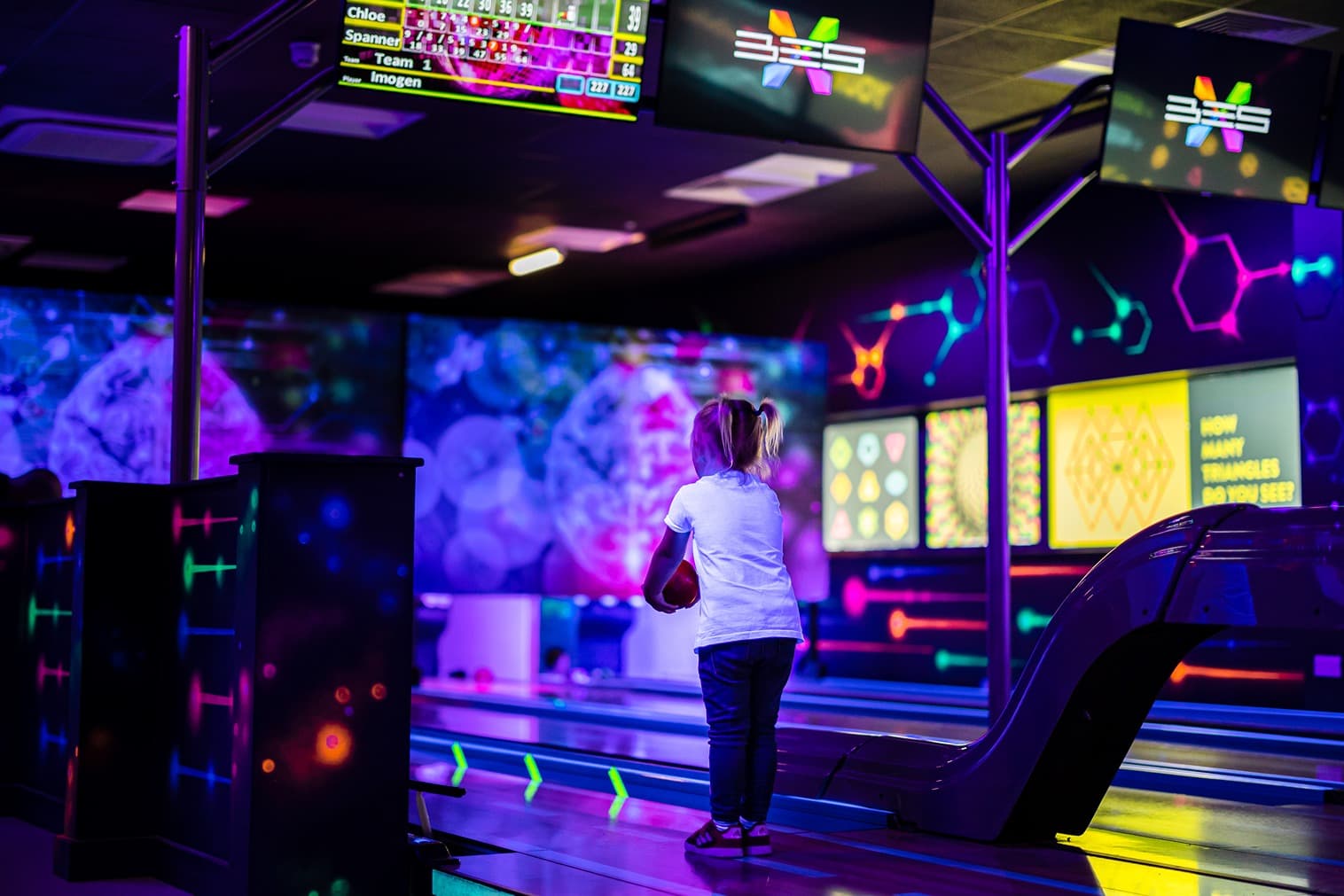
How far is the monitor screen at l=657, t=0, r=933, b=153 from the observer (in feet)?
17.7

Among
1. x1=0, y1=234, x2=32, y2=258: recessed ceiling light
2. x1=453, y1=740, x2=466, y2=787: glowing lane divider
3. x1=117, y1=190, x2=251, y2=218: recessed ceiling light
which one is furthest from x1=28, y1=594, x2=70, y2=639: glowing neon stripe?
x1=0, y1=234, x2=32, y2=258: recessed ceiling light

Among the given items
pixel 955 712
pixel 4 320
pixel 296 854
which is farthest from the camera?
pixel 4 320

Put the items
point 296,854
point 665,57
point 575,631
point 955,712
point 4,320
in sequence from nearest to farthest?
point 296,854
point 665,57
point 955,712
point 4,320
point 575,631

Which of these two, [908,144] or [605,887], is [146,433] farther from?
[605,887]

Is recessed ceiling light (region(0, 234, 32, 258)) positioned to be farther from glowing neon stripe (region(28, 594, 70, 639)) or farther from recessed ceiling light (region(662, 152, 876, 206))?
glowing neon stripe (region(28, 594, 70, 639))

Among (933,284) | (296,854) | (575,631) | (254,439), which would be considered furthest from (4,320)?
(296,854)

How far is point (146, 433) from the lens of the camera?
1008 cm

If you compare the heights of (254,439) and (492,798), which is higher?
(254,439)

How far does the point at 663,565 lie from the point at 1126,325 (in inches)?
244

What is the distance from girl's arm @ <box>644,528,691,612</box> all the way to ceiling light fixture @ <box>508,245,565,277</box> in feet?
24.9

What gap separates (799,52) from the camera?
5520 millimetres

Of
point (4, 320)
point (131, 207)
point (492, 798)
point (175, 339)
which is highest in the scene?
point (131, 207)

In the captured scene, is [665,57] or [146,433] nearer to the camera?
[665,57]

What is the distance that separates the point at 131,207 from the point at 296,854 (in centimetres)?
739
